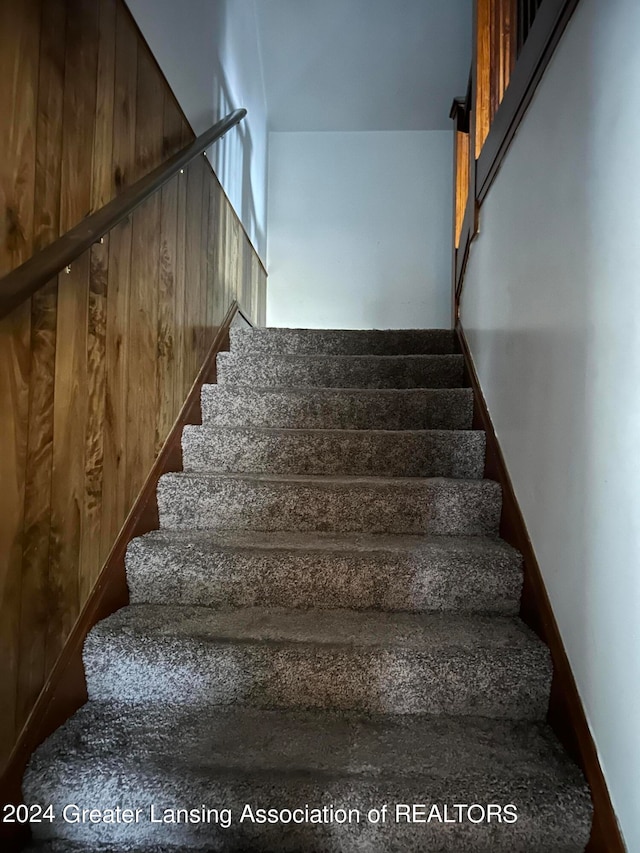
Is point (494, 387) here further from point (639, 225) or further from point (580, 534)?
point (639, 225)

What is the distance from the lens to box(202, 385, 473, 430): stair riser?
6.15 feet

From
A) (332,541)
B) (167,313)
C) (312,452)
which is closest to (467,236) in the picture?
(312,452)

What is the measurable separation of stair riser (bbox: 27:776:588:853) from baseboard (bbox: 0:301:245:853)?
0.06 metres

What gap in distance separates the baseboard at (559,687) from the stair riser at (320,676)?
0.04 m

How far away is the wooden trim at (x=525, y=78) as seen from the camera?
1.06m

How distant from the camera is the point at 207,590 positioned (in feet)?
4.21

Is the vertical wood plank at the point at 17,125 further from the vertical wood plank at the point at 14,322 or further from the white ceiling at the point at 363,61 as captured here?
the white ceiling at the point at 363,61

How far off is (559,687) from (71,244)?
1.33 metres

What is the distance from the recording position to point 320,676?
1.07 metres

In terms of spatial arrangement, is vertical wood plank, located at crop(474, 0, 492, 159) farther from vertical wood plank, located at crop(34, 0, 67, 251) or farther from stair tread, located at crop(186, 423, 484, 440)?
vertical wood plank, located at crop(34, 0, 67, 251)

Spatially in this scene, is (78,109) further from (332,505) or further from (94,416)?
(332,505)

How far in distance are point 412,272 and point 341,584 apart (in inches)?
117

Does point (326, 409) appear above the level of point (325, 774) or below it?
above

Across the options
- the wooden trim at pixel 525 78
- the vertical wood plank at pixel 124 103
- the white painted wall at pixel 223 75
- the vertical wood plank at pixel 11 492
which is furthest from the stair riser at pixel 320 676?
the white painted wall at pixel 223 75
